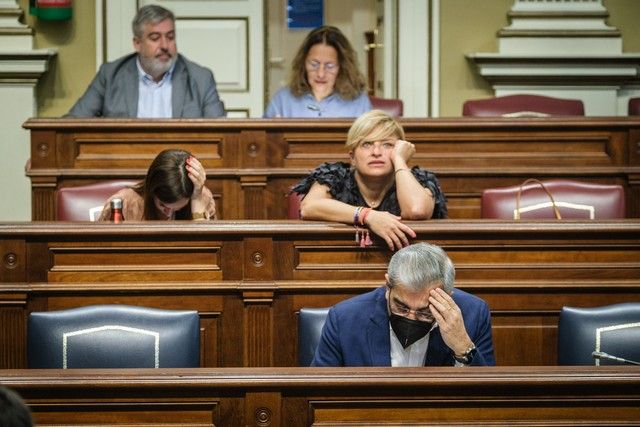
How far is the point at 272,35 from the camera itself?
30.3 feet

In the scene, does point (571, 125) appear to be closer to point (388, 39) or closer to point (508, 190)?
point (508, 190)

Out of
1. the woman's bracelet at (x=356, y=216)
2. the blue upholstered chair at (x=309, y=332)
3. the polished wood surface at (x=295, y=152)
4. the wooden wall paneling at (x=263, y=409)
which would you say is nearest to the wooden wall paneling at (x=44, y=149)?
the polished wood surface at (x=295, y=152)

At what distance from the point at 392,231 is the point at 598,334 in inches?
32.9

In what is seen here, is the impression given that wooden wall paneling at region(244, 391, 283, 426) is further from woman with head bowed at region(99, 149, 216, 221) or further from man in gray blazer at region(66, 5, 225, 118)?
man in gray blazer at region(66, 5, 225, 118)

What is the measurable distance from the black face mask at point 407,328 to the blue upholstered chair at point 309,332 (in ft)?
0.92

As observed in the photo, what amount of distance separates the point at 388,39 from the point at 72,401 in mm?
5928

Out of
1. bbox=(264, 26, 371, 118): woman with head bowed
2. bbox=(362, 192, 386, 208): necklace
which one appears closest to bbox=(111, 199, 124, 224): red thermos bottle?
bbox=(362, 192, 386, 208): necklace

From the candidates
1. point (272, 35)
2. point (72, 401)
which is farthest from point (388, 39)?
point (72, 401)

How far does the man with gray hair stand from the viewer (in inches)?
139

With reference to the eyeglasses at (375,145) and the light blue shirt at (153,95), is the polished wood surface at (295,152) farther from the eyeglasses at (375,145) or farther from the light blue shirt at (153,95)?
the eyeglasses at (375,145)

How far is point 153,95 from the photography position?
6.44 m

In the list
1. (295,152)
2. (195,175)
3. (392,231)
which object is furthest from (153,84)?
(392,231)

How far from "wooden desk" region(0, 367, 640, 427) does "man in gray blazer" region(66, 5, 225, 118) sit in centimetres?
351

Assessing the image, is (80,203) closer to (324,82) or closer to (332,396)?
(324,82)
